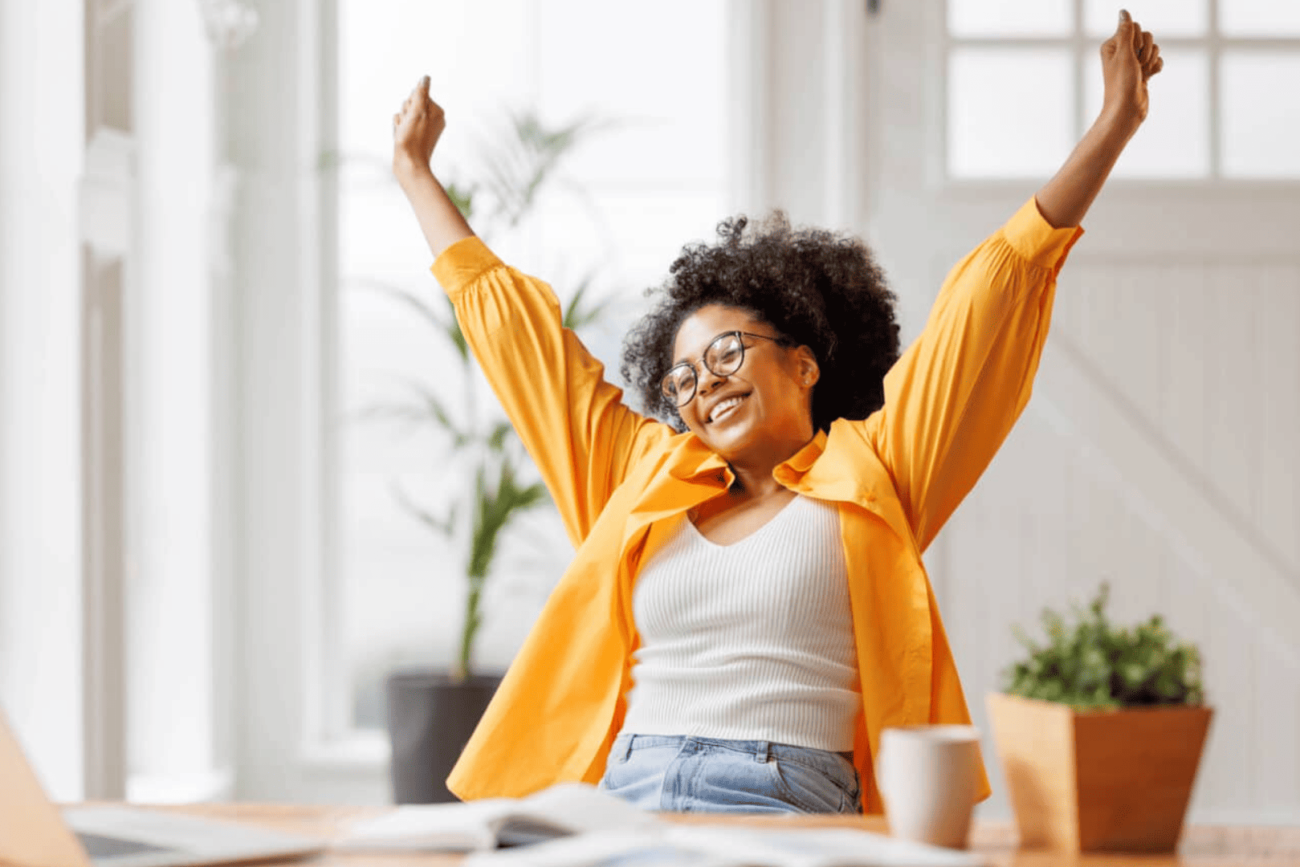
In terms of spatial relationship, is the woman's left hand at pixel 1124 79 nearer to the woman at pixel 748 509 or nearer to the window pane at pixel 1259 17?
the woman at pixel 748 509

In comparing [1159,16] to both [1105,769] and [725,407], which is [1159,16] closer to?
[725,407]

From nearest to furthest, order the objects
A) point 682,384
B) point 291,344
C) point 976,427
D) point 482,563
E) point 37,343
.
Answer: point 976,427 < point 682,384 < point 37,343 < point 482,563 < point 291,344

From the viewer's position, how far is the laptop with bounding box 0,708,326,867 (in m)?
0.94

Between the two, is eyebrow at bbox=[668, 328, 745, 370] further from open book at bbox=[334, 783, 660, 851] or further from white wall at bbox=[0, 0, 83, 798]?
white wall at bbox=[0, 0, 83, 798]

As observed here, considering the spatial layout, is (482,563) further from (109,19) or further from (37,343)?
(109,19)

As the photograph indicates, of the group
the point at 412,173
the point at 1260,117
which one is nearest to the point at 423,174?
the point at 412,173

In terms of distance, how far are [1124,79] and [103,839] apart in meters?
1.30

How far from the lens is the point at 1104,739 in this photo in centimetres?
91

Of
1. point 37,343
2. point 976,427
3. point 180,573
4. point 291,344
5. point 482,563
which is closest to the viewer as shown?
point 976,427

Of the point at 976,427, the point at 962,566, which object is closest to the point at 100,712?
the point at 976,427

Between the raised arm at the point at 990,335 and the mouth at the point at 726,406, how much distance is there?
0.55ft

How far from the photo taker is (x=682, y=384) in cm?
174

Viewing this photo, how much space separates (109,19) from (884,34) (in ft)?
5.77

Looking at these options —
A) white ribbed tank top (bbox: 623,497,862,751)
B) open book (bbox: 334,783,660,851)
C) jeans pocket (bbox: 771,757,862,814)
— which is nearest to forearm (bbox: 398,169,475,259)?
white ribbed tank top (bbox: 623,497,862,751)
